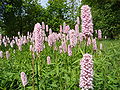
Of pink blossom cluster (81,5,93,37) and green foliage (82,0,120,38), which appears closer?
pink blossom cluster (81,5,93,37)

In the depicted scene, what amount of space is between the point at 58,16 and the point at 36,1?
14.9ft

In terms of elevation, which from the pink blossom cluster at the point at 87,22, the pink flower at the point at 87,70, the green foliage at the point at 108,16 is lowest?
the pink flower at the point at 87,70

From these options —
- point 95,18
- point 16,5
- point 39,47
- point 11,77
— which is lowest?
point 11,77

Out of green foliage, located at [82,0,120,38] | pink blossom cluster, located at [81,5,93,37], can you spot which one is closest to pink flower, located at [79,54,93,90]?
pink blossom cluster, located at [81,5,93,37]

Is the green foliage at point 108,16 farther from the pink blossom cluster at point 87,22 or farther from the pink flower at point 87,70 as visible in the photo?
the pink flower at point 87,70

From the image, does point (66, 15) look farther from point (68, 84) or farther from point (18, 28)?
point (68, 84)

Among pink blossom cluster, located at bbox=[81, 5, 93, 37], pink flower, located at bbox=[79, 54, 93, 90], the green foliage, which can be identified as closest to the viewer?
pink flower, located at bbox=[79, 54, 93, 90]

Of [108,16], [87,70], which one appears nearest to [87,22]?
[87,70]

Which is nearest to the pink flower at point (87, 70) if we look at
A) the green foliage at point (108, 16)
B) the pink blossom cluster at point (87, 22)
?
the pink blossom cluster at point (87, 22)

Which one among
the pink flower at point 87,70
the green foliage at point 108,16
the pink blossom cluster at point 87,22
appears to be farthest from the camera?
the green foliage at point 108,16

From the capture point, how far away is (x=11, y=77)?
4.97 m

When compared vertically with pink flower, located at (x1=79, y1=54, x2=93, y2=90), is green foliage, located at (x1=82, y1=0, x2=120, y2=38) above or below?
above

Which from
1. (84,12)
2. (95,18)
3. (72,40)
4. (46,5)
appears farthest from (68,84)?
(46,5)

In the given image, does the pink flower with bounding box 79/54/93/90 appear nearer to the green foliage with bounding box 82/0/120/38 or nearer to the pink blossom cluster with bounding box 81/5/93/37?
the pink blossom cluster with bounding box 81/5/93/37
